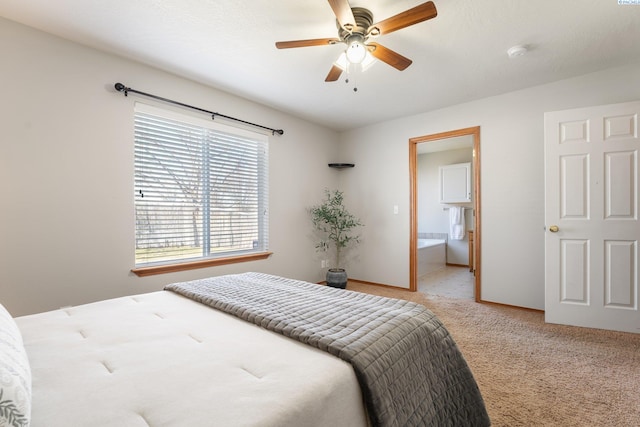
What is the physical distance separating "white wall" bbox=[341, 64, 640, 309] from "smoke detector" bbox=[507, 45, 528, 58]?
943mm

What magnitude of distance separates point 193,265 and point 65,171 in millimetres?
1273

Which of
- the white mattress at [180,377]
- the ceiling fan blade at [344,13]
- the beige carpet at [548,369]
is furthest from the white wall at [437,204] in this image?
the white mattress at [180,377]

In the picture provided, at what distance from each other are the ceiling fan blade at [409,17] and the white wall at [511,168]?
7.26 feet

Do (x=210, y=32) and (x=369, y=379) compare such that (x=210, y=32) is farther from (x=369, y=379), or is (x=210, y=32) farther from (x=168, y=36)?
(x=369, y=379)

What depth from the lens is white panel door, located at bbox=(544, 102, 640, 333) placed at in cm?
250

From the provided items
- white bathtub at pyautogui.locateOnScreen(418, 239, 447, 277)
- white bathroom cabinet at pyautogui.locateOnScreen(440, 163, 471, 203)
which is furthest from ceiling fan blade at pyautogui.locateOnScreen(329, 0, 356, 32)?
white bathroom cabinet at pyautogui.locateOnScreen(440, 163, 471, 203)

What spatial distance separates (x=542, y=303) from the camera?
3018mm

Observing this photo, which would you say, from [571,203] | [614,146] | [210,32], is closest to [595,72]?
[614,146]

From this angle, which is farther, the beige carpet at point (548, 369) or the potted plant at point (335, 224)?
the potted plant at point (335, 224)

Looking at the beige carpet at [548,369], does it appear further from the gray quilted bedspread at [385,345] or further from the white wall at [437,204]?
the white wall at [437,204]

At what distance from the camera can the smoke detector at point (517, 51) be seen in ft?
7.51

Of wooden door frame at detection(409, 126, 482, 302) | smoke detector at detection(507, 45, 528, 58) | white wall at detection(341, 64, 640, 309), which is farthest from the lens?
wooden door frame at detection(409, 126, 482, 302)

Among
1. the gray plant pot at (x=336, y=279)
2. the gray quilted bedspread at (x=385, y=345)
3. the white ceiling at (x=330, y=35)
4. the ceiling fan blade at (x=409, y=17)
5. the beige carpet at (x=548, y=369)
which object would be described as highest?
the white ceiling at (x=330, y=35)

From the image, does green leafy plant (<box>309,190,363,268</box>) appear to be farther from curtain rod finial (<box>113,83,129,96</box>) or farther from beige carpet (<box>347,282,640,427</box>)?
curtain rod finial (<box>113,83,129,96</box>)
